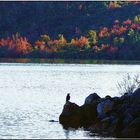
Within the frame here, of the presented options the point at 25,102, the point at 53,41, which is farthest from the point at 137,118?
the point at 53,41

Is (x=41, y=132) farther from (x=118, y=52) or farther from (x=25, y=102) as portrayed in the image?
(x=118, y=52)

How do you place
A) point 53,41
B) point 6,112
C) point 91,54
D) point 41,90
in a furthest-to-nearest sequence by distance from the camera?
point 53,41
point 91,54
point 41,90
point 6,112

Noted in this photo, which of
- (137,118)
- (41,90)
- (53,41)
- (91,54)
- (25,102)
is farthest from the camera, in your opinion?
(53,41)

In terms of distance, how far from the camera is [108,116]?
3862 centimetres

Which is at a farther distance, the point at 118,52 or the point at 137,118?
the point at 118,52

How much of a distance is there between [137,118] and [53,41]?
154929 mm

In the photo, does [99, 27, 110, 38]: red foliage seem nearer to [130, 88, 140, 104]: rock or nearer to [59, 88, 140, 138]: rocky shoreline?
[59, 88, 140, 138]: rocky shoreline

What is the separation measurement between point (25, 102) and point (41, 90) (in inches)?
604

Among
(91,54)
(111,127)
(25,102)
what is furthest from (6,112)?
(91,54)

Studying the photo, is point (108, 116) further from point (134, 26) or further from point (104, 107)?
point (134, 26)

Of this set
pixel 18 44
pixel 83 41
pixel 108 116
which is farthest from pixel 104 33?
pixel 108 116

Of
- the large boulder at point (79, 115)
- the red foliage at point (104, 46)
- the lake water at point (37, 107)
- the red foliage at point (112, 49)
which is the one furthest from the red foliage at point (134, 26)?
the large boulder at point (79, 115)

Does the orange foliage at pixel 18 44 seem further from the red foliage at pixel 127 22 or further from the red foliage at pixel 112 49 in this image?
the red foliage at pixel 127 22

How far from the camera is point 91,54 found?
546 ft
